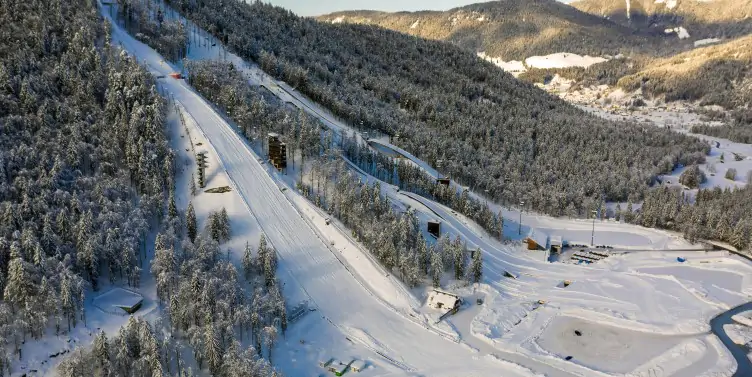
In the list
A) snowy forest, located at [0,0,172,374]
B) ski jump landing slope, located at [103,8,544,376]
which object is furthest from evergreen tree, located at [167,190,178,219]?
ski jump landing slope, located at [103,8,544,376]

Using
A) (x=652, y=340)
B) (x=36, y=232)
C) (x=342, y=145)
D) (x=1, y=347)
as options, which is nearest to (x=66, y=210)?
(x=36, y=232)

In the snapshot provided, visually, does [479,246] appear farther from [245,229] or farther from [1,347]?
[1,347]

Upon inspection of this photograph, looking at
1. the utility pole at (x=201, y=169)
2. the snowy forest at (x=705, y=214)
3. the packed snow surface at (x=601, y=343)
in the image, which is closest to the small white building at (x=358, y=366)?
the packed snow surface at (x=601, y=343)

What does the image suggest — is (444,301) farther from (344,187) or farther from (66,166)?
(66,166)

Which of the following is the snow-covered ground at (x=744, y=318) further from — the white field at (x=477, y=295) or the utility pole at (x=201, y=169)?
the utility pole at (x=201, y=169)

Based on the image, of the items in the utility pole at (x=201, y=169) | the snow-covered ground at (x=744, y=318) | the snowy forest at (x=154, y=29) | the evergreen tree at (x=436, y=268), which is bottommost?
the snow-covered ground at (x=744, y=318)

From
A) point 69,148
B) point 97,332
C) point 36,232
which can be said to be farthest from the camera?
point 69,148

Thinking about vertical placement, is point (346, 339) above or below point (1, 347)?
below

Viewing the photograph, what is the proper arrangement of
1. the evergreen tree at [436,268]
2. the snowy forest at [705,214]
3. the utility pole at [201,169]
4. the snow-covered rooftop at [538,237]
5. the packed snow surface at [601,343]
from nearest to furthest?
the packed snow surface at [601,343] < the evergreen tree at [436,268] < the utility pole at [201,169] < the snow-covered rooftop at [538,237] < the snowy forest at [705,214]
